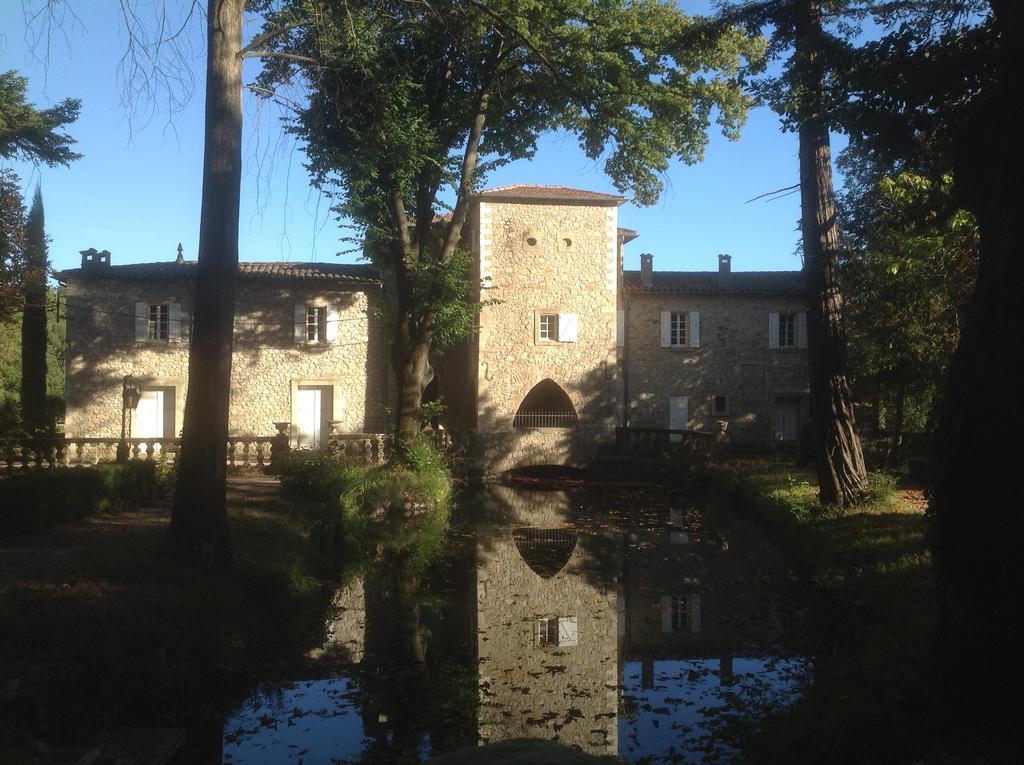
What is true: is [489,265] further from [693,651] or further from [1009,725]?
[1009,725]

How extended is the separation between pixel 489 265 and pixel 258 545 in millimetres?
17339

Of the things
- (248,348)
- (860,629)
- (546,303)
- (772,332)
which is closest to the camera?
(860,629)

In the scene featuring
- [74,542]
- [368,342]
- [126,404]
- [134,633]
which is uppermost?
[368,342]

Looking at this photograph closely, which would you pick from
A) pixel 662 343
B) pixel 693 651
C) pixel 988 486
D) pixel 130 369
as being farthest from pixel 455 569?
pixel 662 343

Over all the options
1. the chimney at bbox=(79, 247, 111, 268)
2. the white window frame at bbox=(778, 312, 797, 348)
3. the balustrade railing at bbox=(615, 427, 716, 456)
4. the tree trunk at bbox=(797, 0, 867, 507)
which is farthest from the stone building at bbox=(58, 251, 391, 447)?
the tree trunk at bbox=(797, 0, 867, 507)

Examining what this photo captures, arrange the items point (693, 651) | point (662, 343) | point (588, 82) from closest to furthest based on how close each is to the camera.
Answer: point (693, 651) → point (588, 82) → point (662, 343)

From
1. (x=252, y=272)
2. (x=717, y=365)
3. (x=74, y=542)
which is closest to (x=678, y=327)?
(x=717, y=365)

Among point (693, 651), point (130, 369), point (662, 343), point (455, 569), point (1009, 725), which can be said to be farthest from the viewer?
point (662, 343)

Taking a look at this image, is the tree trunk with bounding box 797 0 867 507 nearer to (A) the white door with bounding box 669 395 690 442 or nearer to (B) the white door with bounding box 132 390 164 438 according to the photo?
(A) the white door with bounding box 669 395 690 442

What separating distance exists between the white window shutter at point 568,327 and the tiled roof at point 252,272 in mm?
5875

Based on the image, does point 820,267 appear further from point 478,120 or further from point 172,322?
point 172,322

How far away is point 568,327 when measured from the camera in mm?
26250

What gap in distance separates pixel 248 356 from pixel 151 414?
3.26 m

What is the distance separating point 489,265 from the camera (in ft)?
84.8
